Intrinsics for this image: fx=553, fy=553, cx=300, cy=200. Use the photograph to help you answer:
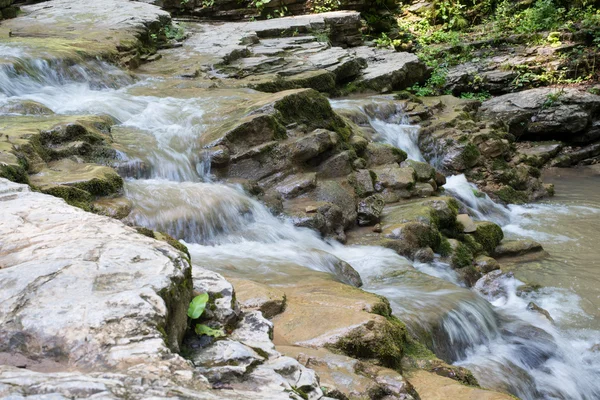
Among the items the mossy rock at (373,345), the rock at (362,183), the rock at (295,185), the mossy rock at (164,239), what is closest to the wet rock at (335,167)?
the rock at (362,183)

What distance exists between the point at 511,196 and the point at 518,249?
3.34 m

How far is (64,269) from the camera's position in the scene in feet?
8.10

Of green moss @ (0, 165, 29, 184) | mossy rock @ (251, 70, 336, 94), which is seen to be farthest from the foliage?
green moss @ (0, 165, 29, 184)

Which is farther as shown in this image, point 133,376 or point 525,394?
point 525,394

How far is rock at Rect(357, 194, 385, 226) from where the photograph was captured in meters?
7.97

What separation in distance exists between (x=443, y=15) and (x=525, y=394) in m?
17.2

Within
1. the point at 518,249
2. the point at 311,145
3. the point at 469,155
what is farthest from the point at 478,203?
the point at 311,145

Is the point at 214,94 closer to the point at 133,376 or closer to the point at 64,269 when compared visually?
the point at 64,269

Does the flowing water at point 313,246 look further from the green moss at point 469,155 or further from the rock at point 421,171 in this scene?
the green moss at point 469,155

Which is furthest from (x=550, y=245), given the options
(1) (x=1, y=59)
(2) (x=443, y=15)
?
(2) (x=443, y=15)

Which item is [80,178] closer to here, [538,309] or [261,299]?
[261,299]

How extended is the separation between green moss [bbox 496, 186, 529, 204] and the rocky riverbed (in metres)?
0.06

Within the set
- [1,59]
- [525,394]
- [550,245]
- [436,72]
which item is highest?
[1,59]

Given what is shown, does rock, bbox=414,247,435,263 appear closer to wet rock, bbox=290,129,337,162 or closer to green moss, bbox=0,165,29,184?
wet rock, bbox=290,129,337,162
